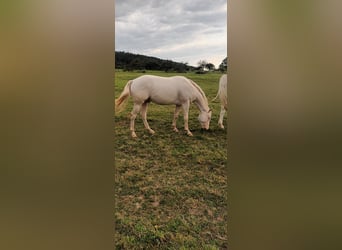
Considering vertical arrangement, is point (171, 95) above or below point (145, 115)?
above

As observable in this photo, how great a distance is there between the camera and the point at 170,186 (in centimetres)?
194

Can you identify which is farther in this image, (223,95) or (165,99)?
(165,99)

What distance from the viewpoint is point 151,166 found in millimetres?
1954

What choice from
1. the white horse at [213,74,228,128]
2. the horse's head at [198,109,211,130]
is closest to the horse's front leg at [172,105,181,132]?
the horse's head at [198,109,211,130]

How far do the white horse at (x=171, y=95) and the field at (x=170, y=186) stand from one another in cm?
4

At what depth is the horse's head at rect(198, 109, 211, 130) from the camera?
198 centimetres

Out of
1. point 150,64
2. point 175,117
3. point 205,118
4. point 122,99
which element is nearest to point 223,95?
point 205,118

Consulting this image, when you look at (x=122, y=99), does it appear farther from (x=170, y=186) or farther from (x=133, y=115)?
(x=170, y=186)

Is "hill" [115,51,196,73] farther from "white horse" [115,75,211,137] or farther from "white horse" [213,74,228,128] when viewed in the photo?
"white horse" [213,74,228,128]

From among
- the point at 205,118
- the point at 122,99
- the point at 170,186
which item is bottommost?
the point at 170,186

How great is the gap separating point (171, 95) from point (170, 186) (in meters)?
0.55
